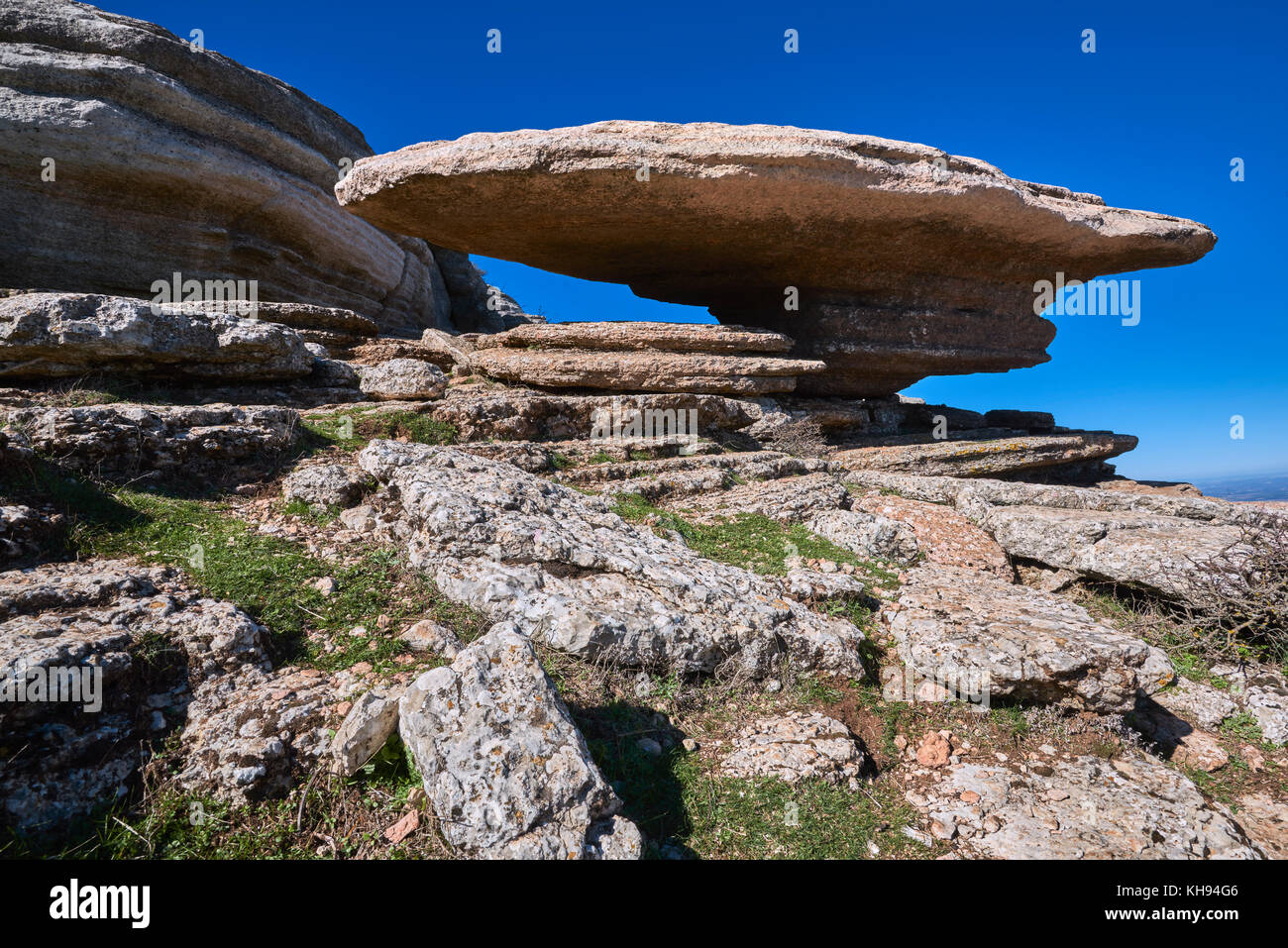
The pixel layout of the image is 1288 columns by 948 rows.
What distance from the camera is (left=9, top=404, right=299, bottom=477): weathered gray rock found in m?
5.96

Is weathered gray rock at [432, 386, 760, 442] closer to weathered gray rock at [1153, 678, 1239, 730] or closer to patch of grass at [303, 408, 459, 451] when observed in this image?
patch of grass at [303, 408, 459, 451]

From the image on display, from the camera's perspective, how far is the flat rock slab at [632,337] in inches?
450

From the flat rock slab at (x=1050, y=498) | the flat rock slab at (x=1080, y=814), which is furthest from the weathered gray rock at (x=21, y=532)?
the flat rock slab at (x=1050, y=498)

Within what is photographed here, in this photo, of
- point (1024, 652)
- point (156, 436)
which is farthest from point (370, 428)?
point (1024, 652)

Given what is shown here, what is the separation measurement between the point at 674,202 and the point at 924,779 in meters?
9.75

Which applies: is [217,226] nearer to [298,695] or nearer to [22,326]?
[22,326]

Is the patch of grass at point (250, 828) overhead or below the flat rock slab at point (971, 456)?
below

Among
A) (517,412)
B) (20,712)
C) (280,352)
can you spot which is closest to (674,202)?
(517,412)

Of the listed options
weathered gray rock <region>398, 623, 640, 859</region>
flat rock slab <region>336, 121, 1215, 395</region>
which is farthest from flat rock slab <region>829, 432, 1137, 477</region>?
weathered gray rock <region>398, 623, 640, 859</region>

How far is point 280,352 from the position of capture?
9.27m

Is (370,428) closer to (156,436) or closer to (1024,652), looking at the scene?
(156,436)

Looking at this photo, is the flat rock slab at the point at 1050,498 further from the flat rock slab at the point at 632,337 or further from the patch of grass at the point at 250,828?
the patch of grass at the point at 250,828

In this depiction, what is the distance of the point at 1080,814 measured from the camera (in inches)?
153

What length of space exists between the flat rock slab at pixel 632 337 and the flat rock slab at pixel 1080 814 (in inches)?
353
